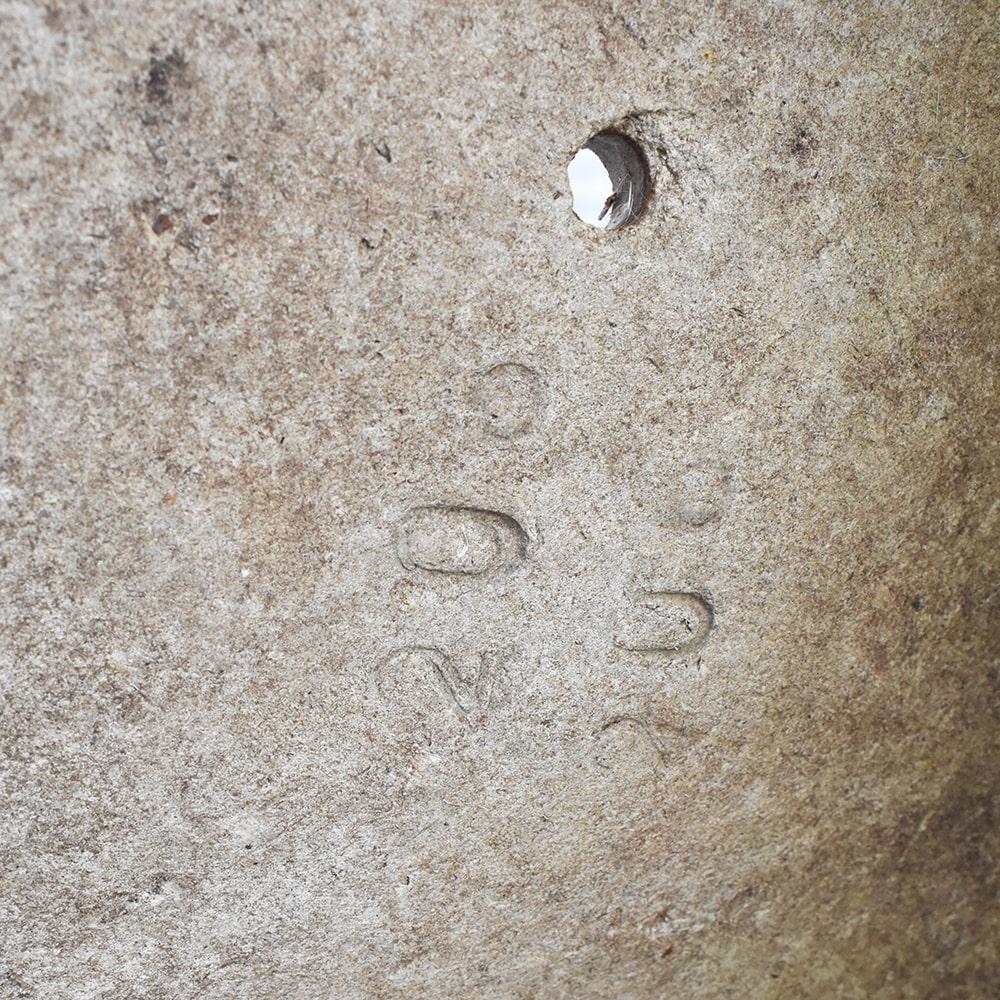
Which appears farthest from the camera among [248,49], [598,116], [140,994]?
[140,994]

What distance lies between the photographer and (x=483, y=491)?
1.24 metres

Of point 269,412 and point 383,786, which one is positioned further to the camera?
point 383,786

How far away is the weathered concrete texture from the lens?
1083 mm

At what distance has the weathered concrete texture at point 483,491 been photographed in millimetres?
1083

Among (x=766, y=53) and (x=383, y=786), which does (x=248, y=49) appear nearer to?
(x=766, y=53)

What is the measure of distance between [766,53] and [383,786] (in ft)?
3.38

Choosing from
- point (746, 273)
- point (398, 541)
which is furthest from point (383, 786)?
point (746, 273)

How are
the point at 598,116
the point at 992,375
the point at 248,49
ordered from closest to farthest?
the point at 248,49 < the point at 598,116 < the point at 992,375

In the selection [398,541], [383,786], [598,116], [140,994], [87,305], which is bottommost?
[140,994]

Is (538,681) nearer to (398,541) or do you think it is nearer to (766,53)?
(398,541)

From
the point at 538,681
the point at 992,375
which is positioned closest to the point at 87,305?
the point at 538,681

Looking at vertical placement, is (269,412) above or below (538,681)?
above

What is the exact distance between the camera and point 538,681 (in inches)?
52.5

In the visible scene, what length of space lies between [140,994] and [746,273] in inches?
47.7
